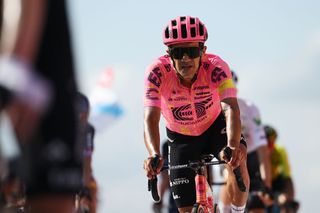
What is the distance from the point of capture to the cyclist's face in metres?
9.86

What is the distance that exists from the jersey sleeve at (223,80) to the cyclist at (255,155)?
188 inches

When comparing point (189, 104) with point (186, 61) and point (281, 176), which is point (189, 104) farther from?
point (281, 176)

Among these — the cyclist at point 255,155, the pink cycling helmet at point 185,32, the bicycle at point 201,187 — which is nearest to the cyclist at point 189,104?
the pink cycling helmet at point 185,32

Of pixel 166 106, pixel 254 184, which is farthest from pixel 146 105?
pixel 254 184

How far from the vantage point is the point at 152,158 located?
8.88 metres

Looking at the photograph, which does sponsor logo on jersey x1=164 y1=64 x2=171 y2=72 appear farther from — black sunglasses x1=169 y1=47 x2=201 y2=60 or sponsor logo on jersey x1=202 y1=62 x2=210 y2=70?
sponsor logo on jersey x1=202 y1=62 x2=210 y2=70

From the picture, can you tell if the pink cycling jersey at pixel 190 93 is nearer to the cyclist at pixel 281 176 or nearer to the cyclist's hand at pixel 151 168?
the cyclist's hand at pixel 151 168

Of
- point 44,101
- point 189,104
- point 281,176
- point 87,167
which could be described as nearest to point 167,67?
point 189,104

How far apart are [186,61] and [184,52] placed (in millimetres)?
96

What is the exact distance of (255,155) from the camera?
50.6ft

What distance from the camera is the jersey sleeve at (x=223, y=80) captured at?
9.82 meters

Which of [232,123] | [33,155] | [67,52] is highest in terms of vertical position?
[232,123]

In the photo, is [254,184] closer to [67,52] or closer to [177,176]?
[177,176]

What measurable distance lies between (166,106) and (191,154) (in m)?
0.50
